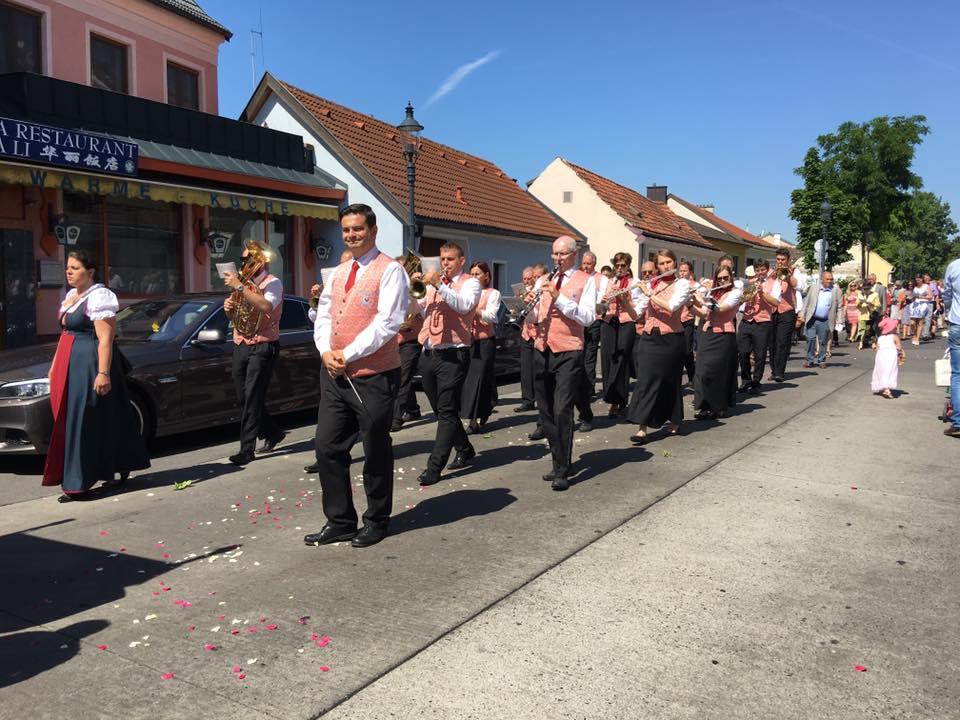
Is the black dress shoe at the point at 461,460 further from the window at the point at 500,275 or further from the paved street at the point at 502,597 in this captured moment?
the window at the point at 500,275

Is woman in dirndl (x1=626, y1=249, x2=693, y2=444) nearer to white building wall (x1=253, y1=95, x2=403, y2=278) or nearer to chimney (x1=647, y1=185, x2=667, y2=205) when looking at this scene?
white building wall (x1=253, y1=95, x2=403, y2=278)

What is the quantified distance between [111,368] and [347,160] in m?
14.6

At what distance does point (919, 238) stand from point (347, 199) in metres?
86.1

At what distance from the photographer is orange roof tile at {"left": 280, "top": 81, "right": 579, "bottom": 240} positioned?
20391 mm

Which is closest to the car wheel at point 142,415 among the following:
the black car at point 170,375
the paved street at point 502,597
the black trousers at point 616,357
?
the black car at point 170,375

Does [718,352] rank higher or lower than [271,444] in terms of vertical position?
higher

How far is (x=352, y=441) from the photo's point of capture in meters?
4.82

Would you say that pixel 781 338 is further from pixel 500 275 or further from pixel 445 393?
pixel 500 275

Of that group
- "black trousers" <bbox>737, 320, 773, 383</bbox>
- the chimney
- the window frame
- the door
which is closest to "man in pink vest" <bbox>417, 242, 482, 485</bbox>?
"black trousers" <bbox>737, 320, 773, 383</bbox>

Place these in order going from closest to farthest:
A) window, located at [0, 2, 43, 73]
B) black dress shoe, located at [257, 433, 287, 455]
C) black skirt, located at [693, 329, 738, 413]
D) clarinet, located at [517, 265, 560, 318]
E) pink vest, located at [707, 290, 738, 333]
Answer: clarinet, located at [517, 265, 560, 318] → black dress shoe, located at [257, 433, 287, 455] → black skirt, located at [693, 329, 738, 413] → pink vest, located at [707, 290, 738, 333] → window, located at [0, 2, 43, 73]

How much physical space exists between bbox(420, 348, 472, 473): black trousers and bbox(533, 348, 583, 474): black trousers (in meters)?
0.67

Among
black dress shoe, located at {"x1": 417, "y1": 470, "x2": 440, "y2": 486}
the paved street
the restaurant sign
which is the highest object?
the restaurant sign

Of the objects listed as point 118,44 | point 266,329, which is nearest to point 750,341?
point 266,329

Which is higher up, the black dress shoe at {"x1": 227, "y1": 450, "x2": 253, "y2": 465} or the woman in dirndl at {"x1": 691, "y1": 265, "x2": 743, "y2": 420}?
the woman in dirndl at {"x1": 691, "y1": 265, "x2": 743, "y2": 420}
